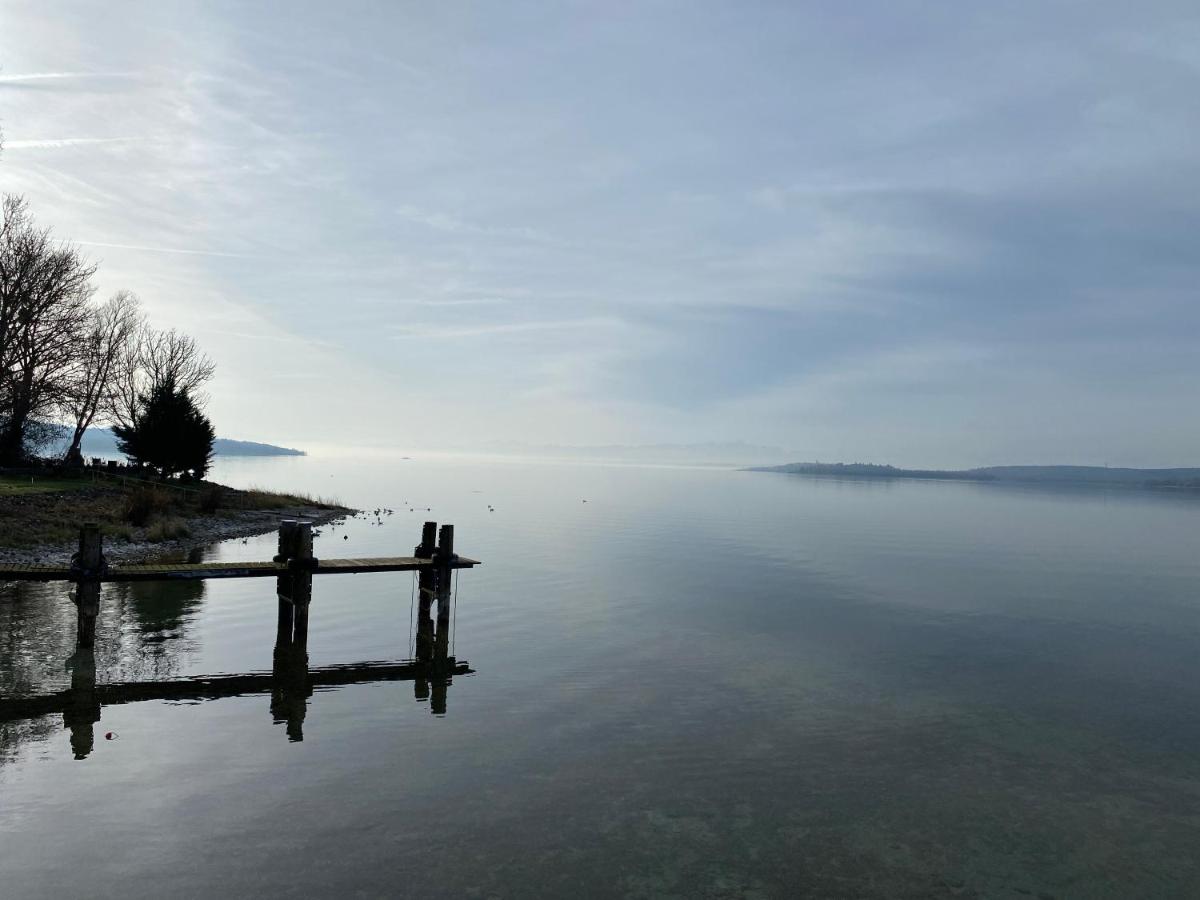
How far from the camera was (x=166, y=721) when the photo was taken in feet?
49.4

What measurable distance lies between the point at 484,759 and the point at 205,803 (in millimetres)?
4588

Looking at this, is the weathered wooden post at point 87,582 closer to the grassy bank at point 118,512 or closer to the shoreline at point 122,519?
the shoreline at point 122,519

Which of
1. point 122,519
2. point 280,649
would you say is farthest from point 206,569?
point 122,519

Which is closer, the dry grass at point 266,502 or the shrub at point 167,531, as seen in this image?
the shrub at point 167,531

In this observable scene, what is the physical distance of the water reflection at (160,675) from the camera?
14.9 m

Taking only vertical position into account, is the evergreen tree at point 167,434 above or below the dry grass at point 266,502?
above

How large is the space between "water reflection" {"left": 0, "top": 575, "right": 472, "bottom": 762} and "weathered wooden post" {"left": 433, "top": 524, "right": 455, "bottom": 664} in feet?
0.20

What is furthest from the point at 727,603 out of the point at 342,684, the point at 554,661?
the point at 342,684

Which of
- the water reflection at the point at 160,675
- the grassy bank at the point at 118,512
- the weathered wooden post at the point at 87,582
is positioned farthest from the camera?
the grassy bank at the point at 118,512

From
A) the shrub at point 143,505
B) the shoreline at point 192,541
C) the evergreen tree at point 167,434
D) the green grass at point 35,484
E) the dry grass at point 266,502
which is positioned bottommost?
the shoreline at point 192,541

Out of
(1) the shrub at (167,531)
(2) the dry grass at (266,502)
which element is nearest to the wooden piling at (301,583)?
(1) the shrub at (167,531)

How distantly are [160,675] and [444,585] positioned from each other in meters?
7.93

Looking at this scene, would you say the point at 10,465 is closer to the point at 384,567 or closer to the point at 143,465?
the point at 143,465

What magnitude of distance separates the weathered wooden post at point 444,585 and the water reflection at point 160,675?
2.4 inches
